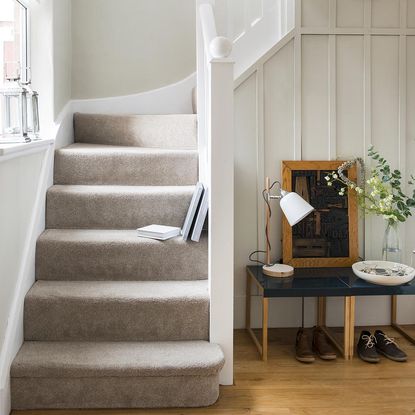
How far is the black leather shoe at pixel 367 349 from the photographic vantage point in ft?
10.9

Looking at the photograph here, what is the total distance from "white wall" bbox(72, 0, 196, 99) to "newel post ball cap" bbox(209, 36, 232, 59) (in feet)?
5.83

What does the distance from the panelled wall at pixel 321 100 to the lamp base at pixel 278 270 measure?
0.83 feet

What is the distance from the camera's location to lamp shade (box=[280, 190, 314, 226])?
3.21 m

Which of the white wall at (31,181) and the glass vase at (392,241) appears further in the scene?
the glass vase at (392,241)

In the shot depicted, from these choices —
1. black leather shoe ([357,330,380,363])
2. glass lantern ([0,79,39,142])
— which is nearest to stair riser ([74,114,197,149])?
glass lantern ([0,79,39,142])

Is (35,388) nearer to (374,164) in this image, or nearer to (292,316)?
(292,316)

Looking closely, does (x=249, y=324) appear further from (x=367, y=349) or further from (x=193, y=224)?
(x=193, y=224)

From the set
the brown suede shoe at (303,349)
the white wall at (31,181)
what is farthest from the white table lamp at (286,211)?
the white wall at (31,181)

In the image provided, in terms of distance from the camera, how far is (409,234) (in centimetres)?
393

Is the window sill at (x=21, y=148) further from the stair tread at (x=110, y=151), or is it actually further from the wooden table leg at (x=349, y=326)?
the wooden table leg at (x=349, y=326)

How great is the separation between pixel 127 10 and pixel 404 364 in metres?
3.05

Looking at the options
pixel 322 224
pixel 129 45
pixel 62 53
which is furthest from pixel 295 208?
pixel 129 45

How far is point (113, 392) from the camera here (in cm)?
273

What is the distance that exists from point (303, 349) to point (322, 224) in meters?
0.81
